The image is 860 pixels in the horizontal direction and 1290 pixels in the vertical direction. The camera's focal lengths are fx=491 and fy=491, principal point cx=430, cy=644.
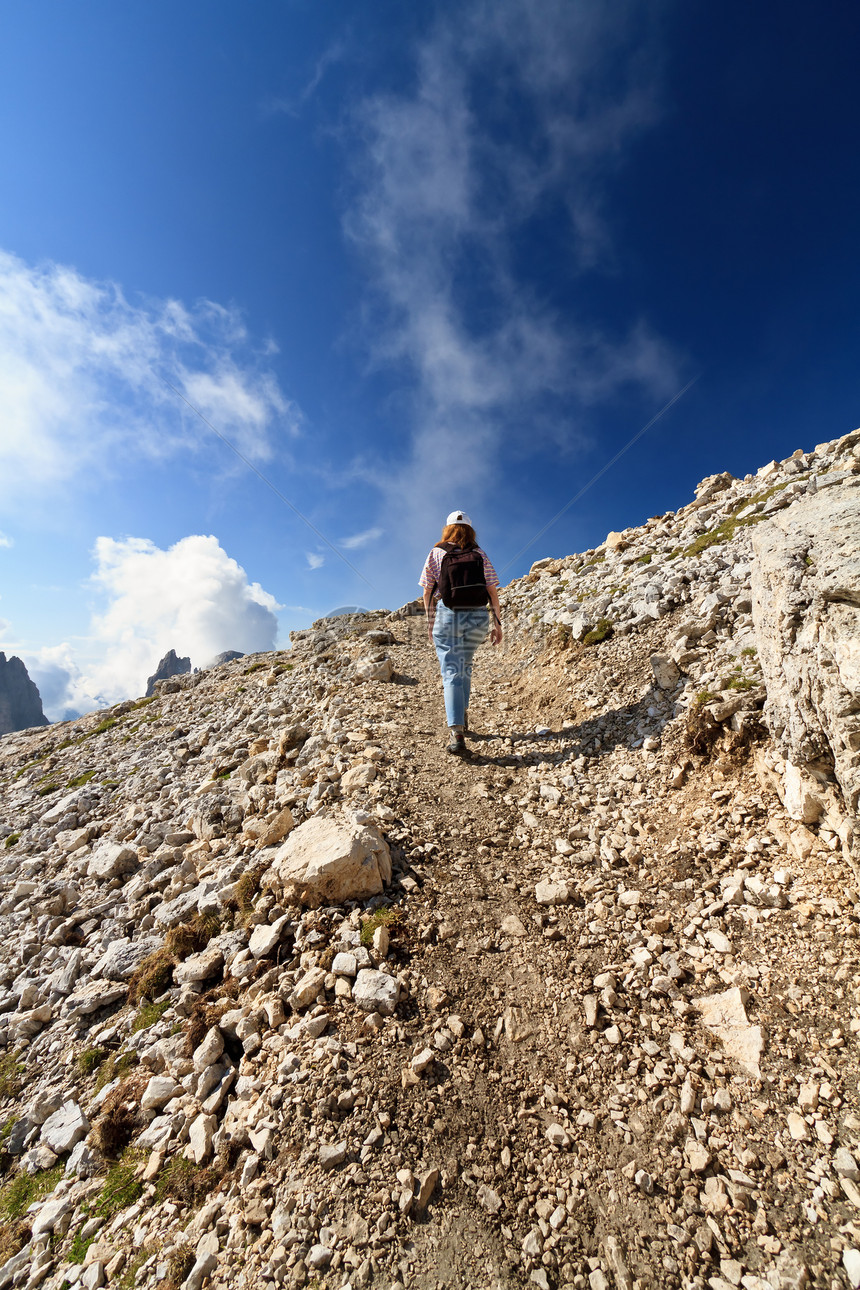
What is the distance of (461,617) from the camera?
365 inches

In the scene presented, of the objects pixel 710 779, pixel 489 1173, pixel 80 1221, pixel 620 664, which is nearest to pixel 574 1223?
pixel 489 1173

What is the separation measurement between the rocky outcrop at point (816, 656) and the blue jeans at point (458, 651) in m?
4.60

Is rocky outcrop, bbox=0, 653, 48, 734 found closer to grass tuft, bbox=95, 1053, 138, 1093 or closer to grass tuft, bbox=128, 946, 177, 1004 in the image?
grass tuft, bbox=128, 946, 177, 1004

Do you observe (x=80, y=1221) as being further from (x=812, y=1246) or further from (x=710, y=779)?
(x=710, y=779)

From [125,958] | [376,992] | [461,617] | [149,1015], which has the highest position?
[461,617]

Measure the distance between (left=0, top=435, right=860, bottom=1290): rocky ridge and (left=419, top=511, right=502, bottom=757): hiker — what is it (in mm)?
1120

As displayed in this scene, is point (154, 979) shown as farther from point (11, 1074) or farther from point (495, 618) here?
point (495, 618)

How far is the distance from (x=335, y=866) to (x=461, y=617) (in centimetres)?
511

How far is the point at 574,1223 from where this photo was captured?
300cm

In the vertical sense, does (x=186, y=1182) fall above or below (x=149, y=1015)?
below

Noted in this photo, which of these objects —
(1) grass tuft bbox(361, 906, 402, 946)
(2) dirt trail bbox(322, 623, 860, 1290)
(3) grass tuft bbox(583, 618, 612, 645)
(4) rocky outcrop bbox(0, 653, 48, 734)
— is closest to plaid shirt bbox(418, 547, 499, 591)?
(3) grass tuft bbox(583, 618, 612, 645)

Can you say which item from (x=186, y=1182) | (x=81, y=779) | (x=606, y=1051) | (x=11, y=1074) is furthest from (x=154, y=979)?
(x=81, y=779)

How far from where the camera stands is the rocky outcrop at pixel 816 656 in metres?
4.05

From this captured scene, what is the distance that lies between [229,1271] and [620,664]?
918 cm
